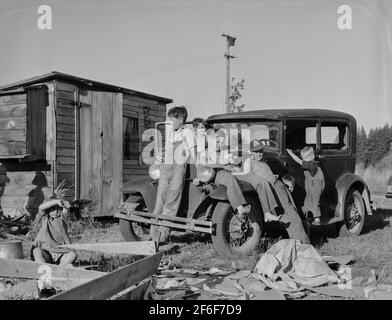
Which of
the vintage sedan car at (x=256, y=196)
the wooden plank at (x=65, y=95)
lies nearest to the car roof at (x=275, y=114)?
Result: the vintage sedan car at (x=256, y=196)

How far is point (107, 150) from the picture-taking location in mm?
9344

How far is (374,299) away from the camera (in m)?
3.71

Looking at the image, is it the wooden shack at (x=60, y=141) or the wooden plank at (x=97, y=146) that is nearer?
the wooden shack at (x=60, y=141)

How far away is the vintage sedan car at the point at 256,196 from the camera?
5496 mm

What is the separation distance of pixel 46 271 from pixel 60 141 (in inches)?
204

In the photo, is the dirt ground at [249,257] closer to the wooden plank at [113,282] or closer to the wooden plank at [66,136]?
the wooden plank at [113,282]

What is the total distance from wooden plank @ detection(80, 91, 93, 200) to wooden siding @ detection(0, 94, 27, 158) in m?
1.12

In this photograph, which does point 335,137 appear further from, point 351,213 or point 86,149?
point 86,149

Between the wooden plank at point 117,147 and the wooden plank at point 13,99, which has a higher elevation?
the wooden plank at point 13,99

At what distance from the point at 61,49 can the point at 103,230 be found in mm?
3643

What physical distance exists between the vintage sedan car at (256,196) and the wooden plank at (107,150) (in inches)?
89.6

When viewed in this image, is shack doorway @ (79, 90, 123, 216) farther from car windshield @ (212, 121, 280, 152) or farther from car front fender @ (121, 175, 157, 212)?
car windshield @ (212, 121, 280, 152)

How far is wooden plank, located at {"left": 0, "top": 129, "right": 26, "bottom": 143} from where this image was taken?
8203 millimetres
